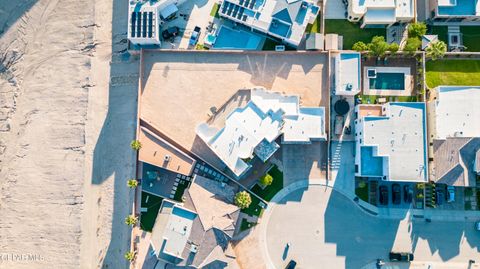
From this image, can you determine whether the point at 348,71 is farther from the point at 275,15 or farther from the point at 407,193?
the point at 407,193

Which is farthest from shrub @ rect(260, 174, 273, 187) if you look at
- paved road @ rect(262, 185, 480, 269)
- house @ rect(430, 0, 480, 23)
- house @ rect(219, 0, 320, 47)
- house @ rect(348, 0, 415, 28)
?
house @ rect(430, 0, 480, 23)

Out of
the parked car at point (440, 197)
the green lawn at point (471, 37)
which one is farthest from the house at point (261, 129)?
the green lawn at point (471, 37)

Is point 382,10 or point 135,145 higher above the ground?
point 382,10

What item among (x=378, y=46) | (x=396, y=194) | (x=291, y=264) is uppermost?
(x=378, y=46)

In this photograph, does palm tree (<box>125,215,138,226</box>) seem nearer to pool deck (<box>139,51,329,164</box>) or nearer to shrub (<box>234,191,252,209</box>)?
pool deck (<box>139,51,329,164</box>)

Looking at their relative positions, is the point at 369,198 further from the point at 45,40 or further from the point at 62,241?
the point at 45,40

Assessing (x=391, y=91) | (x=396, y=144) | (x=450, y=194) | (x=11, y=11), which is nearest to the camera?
(x=396, y=144)

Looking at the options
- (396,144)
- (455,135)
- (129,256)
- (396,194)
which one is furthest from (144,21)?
(455,135)
